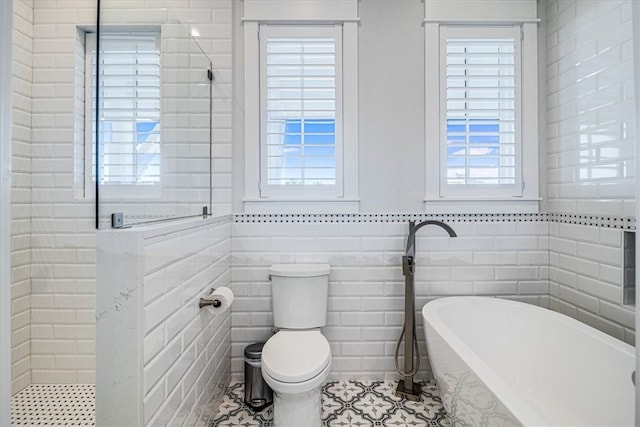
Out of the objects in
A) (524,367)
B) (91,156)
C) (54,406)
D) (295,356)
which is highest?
(91,156)

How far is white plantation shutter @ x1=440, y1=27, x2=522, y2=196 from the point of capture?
2.43 m

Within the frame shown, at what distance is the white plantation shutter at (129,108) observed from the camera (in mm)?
1297

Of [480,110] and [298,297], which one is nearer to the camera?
[298,297]

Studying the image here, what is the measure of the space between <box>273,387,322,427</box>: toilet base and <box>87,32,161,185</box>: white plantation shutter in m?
1.21

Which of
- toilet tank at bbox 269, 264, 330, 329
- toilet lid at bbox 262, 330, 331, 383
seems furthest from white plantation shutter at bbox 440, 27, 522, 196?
toilet lid at bbox 262, 330, 331, 383

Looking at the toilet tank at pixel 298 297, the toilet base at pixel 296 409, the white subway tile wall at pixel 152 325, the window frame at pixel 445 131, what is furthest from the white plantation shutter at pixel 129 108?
the window frame at pixel 445 131

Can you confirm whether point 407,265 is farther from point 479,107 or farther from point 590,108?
point 590,108

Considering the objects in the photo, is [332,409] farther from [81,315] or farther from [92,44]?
[92,44]

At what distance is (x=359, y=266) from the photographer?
2.47 metres

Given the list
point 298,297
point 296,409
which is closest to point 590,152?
point 298,297

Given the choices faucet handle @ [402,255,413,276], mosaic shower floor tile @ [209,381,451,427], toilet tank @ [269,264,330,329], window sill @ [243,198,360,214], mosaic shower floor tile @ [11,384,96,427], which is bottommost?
mosaic shower floor tile @ [209,381,451,427]

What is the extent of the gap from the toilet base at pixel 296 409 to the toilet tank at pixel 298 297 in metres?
0.45

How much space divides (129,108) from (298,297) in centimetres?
136

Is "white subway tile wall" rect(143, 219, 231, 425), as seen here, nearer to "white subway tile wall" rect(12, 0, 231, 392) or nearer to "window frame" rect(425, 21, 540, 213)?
"white subway tile wall" rect(12, 0, 231, 392)
